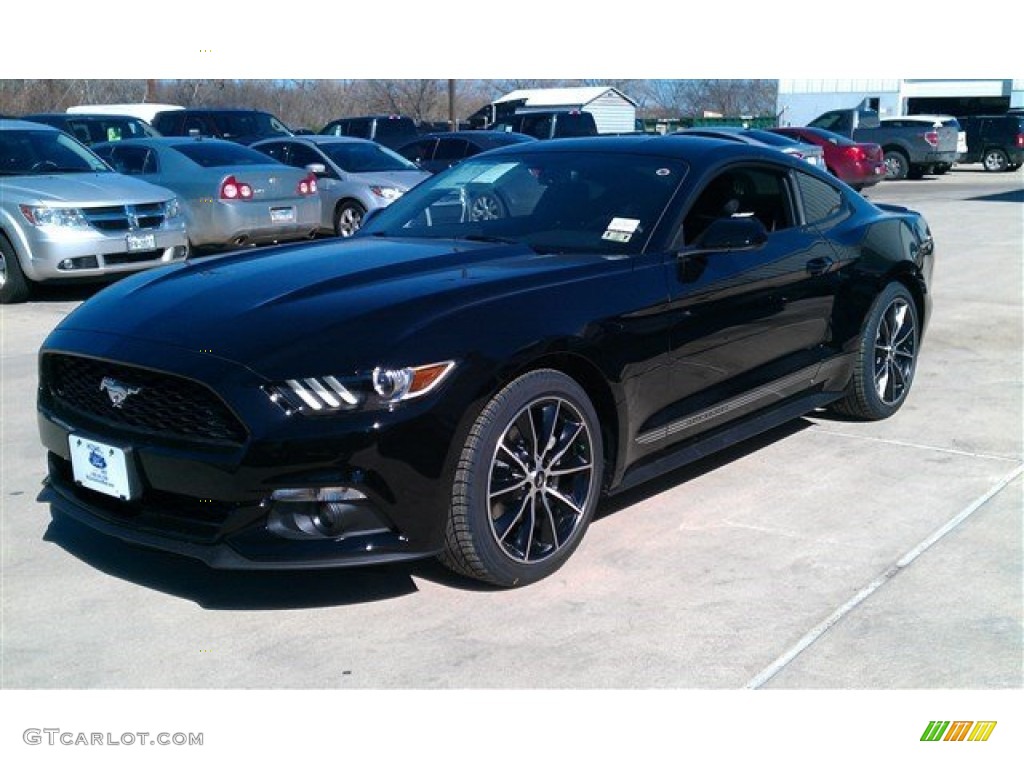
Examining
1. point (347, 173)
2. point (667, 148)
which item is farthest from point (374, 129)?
point (667, 148)

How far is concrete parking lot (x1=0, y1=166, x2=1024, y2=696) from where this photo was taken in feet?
11.6

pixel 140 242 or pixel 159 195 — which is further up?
pixel 159 195

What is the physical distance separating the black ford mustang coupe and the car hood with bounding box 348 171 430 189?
359 inches

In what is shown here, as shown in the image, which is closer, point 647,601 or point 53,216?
point 647,601

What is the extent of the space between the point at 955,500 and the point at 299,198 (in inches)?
379

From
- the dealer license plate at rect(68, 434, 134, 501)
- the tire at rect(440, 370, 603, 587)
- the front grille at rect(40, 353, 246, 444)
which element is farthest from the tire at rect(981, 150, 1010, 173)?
the dealer license plate at rect(68, 434, 134, 501)

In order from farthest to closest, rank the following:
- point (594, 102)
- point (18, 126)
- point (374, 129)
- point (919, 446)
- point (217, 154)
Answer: point (594, 102), point (374, 129), point (217, 154), point (18, 126), point (919, 446)

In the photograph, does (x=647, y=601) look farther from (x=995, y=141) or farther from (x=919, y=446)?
(x=995, y=141)

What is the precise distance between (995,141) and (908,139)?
4439 mm

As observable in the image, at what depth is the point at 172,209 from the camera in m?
11.1

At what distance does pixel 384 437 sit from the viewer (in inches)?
142

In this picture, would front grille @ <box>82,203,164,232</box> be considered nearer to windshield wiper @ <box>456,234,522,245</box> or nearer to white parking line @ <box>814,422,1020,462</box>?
windshield wiper @ <box>456,234,522,245</box>

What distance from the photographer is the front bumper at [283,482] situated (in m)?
3.57
